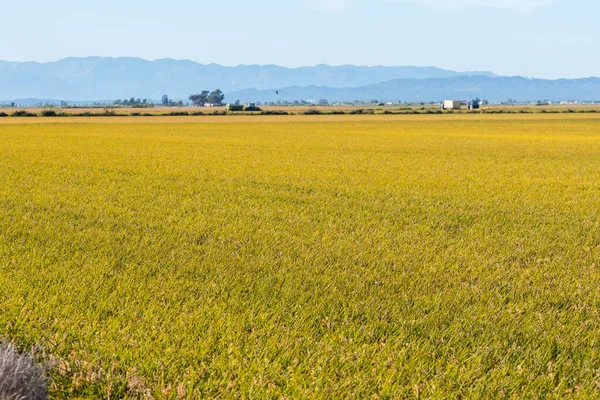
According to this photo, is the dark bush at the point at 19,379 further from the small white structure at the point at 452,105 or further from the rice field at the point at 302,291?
the small white structure at the point at 452,105

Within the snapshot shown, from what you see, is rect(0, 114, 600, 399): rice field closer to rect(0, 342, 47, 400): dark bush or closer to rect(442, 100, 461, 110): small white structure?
rect(0, 342, 47, 400): dark bush

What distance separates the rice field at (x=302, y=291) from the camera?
4926 millimetres

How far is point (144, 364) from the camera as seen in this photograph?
4988mm

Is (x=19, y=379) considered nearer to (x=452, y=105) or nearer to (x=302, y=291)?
(x=302, y=291)

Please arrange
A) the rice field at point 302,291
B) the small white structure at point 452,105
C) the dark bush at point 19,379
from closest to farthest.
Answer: the dark bush at point 19,379 → the rice field at point 302,291 → the small white structure at point 452,105

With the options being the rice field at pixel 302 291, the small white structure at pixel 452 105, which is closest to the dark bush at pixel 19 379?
the rice field at pixel 302 291

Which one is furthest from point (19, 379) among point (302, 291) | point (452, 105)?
point (452, 105)

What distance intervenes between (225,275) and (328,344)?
2.65 metres

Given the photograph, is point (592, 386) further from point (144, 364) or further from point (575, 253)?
point (575, 253)

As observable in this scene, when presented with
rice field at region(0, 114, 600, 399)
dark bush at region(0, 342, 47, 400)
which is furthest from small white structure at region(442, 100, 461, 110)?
dark bush at region(0, 342, 47, 400)

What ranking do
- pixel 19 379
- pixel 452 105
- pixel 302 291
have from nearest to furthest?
1. pixel 19 379
2. pixel 302 291
3. pixel 452 105

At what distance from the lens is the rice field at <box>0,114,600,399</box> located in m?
4.93

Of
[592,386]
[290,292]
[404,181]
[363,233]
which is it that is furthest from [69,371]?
[404,181]

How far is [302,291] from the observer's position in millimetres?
7219
